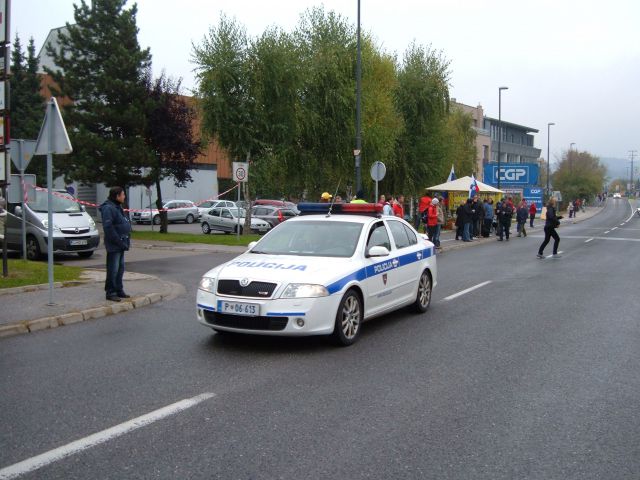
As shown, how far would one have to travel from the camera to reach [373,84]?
32.8 meters

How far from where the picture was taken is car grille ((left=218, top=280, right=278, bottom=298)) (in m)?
7.02

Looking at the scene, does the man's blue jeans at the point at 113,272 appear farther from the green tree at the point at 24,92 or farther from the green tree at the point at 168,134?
the green tree at the point at 24,92

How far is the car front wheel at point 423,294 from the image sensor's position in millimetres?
9727

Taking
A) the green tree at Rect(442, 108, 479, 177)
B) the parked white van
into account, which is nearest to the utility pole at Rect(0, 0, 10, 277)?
the parked white van

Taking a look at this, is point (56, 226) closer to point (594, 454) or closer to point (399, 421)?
point (399, 421)

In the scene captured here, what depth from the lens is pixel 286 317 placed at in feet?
22.8

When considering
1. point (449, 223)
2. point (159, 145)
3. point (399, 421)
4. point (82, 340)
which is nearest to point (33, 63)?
point (159, 145)

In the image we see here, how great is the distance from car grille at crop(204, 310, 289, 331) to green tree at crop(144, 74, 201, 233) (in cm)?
1944

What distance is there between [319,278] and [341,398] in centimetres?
189

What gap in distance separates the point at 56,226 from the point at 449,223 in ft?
75.4

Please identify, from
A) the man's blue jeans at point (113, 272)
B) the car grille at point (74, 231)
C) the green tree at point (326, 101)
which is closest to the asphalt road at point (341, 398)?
the man's blue jeans at point (113, 272)

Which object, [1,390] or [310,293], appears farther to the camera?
[310,293]

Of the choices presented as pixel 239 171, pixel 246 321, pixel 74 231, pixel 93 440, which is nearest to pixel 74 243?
pixel 74 231

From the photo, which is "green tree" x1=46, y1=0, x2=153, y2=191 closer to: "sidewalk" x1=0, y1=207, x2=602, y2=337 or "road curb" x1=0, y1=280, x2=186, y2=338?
"sidewalk" x1=0, y1=207, x2=602, y2=337
